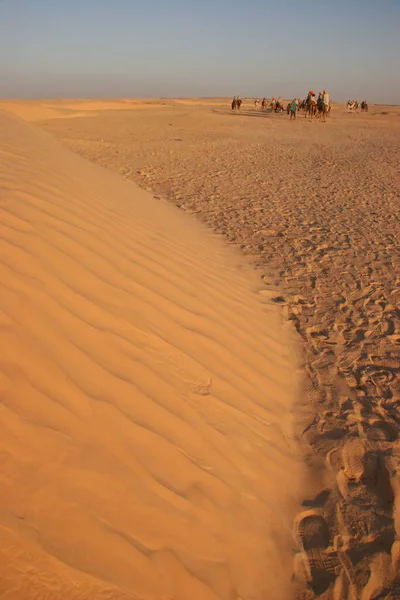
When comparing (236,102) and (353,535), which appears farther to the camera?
(236,102)

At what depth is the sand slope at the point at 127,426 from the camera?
1470 mm

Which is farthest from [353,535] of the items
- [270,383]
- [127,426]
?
[127,426]

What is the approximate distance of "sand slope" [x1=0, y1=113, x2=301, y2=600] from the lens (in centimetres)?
147

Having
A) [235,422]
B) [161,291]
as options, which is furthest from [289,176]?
[235,422]

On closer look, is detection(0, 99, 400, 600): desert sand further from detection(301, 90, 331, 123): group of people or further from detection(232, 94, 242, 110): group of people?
detection(232, 94, 242, 110): group of people

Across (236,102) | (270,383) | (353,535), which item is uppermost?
(236,102)

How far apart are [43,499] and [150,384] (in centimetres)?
78

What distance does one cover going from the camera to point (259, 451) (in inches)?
89.4

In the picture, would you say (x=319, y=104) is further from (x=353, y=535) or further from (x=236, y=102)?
(x=353, y=535)

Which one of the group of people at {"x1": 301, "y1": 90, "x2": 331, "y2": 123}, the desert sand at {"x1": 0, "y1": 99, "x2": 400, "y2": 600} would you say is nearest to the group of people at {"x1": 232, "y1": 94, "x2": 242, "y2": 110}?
the group of people at {"x1": 301, "y1": 90, "x2": 331, "y2": 123}

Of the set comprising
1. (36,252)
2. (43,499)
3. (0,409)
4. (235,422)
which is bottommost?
(235,422)

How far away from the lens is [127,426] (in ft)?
6.20

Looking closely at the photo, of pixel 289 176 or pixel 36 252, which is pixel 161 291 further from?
pixel 289 176

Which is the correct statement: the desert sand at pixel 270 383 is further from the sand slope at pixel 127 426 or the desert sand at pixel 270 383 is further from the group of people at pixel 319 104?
the group of people at pixel 319 104
